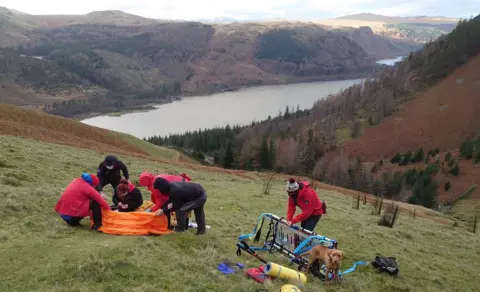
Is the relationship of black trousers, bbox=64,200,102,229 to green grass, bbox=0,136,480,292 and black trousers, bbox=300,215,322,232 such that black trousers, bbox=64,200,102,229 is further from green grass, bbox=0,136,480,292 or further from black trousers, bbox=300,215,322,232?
black trousers, bbox=300,215,322,232

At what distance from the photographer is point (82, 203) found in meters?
10.6

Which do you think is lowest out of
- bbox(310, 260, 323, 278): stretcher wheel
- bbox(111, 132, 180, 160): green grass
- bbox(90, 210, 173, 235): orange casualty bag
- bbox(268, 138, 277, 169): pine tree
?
bbox(268, 138, 277, 169): pine tree

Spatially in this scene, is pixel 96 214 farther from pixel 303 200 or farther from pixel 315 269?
pixel 315 269

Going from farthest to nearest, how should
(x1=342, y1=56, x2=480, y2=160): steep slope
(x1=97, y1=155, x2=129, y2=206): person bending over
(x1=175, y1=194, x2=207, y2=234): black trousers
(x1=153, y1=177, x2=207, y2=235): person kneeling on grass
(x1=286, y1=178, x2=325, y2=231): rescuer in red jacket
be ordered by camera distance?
(x1=342, y1=56, x2=480, y2=160): steep slope
(x1=97, y1=155, x2=129, y2=206): person bending over
(x1=286, y1=178, x2=325, y2=231): rescuer in red jacket
(x1=175, y1=194, x2=207, y2=234): black trousers
(x1=153, y1=177, x2=207, y2=235): person kneeling on grass

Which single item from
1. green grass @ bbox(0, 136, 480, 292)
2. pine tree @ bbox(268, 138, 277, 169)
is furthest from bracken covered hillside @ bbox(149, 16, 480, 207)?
green grass @ bbox(0, 136, 480, 292)

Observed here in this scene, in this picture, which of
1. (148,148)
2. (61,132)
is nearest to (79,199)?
(61,132)

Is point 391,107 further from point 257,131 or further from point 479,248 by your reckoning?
point 479,248

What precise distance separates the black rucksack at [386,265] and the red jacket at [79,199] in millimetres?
8734

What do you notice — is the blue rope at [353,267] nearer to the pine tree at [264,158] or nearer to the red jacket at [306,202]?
the red jacket at [306,202]

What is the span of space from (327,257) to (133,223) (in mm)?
5218

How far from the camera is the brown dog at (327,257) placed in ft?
32.6

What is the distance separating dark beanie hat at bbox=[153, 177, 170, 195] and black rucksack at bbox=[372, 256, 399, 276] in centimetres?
734

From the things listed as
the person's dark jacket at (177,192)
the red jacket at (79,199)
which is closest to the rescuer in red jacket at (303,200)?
the person's dark jacket at (177,192)

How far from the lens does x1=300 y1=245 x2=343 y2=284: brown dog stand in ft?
32.6
